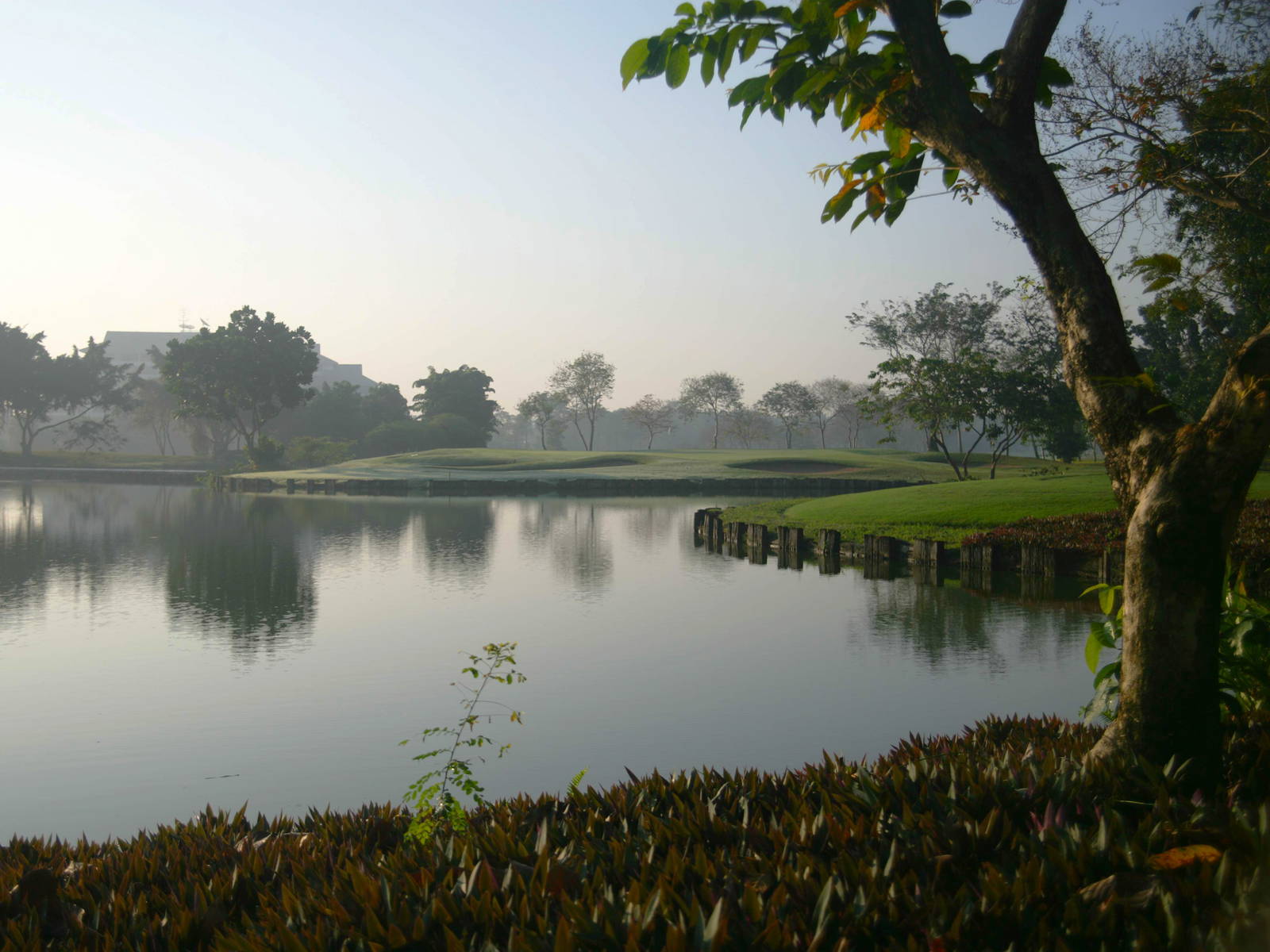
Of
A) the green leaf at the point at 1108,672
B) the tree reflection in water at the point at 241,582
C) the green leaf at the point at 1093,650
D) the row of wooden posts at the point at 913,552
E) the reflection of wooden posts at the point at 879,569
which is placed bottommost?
the tree reflection in water at the point at 241,582

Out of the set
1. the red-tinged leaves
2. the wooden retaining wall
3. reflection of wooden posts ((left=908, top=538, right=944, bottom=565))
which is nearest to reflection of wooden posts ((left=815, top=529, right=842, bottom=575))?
reflection of wooden posts ((left=908, top=538, right=944, bottom=565))

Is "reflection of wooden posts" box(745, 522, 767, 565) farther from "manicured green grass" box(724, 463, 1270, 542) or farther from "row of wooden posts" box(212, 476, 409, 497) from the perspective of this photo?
"row of wooden posts" box(212, 476, 409, 497)

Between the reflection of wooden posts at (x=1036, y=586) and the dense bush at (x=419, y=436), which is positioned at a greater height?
the dense bush at (x=419, y=436)

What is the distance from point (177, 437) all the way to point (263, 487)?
77.1 metres

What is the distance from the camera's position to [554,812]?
4027mm

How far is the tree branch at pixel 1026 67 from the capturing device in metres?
4.52

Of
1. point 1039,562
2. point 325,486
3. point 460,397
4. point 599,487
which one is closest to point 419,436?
point 460,397

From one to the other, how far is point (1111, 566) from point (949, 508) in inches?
324

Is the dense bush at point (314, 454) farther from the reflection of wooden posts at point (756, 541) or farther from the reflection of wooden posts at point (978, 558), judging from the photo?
the reflection of wooden posts at point (978, 558)

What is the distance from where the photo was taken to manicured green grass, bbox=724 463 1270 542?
2023 cm

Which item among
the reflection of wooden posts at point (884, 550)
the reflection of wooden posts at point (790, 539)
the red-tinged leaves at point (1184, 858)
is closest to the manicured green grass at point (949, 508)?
A: the reflection of wooden posts at point (884, 550)

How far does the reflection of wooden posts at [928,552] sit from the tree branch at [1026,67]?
1268cm

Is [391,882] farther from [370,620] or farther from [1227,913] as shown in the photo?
[370,620]

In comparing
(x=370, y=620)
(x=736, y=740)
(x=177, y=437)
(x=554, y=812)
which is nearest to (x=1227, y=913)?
(x=554, y=812)
